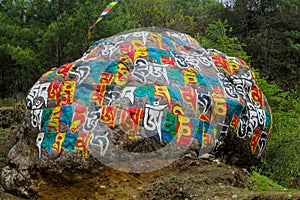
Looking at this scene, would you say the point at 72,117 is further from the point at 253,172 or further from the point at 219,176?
the point at 253,172

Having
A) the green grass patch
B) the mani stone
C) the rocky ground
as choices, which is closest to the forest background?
the green grass patch

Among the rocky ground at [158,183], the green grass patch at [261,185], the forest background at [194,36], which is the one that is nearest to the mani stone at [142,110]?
the rocky ground at [158,183]

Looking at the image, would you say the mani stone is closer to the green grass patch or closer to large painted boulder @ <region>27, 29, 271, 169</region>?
large painted boulder @ <region>27, 29, 271, 169</region>

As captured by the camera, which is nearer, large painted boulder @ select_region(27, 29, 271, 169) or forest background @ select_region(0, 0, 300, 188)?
large painted boulder @ select_region(27, 29, 271, 169)

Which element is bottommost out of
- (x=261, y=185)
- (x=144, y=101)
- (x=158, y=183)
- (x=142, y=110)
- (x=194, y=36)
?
(x=261, y=185)

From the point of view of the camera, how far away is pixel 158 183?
6.25m

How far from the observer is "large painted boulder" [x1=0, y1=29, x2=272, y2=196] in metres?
6.66

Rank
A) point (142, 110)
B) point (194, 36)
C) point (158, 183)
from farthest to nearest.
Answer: point (194, 36), point (142, 110), point (158, 183)

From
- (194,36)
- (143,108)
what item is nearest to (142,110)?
(143,108)

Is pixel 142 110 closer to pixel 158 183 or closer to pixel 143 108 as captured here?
pixel 143 108

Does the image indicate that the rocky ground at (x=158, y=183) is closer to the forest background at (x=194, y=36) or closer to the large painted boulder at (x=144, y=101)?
the large painted boulder at (x=144, y=101)

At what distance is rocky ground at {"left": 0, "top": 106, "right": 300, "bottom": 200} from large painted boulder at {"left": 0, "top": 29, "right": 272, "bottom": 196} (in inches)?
5.8

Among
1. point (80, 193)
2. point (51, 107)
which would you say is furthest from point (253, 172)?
point (51, 107)

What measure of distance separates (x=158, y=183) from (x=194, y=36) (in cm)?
1095
